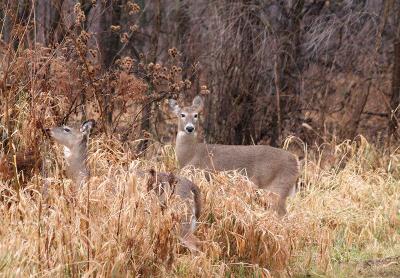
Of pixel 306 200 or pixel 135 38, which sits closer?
pixel 306 200

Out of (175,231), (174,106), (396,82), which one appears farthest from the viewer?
(396,82)

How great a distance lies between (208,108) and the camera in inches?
461

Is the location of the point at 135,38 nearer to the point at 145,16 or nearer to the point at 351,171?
the point at 145,16

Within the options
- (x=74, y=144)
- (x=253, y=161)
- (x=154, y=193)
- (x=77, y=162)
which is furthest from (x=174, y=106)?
(x=154, y=193)

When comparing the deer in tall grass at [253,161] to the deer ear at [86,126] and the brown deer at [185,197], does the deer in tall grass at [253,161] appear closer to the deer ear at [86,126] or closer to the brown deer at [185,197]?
the deer ear at [86,126]

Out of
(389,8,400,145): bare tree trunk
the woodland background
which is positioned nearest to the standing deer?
the woodland background

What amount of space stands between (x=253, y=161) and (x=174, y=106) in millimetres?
1367

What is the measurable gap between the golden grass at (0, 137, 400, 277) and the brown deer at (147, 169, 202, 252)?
9 cm

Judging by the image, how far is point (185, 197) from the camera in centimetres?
726

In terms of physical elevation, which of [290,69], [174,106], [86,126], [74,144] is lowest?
[174,106]

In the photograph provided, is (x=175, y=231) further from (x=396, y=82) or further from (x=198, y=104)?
(x=396, y=82)

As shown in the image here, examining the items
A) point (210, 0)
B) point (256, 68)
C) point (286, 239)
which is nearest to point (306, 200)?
point (286, 239)

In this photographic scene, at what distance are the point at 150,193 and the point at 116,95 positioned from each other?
2277 millimetres

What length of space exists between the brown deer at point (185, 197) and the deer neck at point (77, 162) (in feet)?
3.19
